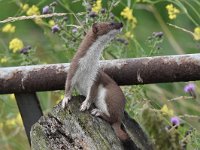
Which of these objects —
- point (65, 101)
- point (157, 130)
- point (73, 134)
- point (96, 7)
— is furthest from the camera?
point (96, 7)

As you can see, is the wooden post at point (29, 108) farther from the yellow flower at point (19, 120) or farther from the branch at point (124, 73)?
the yellow flower at point (19, 120)

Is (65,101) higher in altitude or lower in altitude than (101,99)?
higher

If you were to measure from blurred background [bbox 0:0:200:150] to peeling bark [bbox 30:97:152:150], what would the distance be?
177mm

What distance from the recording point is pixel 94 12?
346 cm

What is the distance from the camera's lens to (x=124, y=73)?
2.56 meters

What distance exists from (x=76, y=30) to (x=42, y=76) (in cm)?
95

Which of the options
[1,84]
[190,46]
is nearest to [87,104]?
[1,84]

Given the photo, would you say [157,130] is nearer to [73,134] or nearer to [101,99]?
[73,134]

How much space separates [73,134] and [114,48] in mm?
1802

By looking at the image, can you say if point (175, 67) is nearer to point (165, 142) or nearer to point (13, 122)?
point (165, 142)

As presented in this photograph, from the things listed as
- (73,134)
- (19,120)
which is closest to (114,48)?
(19,120)

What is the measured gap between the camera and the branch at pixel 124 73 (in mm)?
2506

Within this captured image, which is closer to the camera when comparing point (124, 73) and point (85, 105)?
point (85, 105)

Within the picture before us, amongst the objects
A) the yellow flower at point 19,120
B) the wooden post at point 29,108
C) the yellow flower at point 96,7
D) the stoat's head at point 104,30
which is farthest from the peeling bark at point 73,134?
the yellow flower at point 19,120
